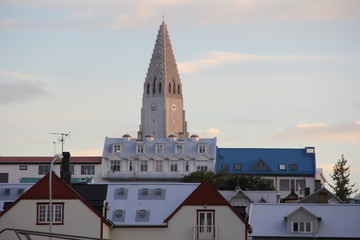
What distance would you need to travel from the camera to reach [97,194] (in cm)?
8925

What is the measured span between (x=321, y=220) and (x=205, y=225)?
35.8 ft

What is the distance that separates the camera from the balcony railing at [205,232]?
85938mm

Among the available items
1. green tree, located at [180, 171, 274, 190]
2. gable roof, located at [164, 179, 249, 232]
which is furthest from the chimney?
green tree, located at [180, 171, 274, 190]

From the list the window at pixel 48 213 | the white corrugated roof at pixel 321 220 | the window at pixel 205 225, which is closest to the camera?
the window at pixel 48 213

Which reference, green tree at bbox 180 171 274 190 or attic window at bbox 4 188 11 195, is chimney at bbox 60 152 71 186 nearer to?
attic window at bbox 4 188 11 195

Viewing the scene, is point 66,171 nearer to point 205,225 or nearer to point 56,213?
point 56,213

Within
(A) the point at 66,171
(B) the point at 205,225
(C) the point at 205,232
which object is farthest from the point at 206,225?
(A) the point at 66,171

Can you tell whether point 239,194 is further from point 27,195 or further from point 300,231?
point 27,195

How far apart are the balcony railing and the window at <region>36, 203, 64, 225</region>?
9.71 meters

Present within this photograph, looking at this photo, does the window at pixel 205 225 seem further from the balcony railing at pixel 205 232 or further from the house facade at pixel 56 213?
the house facade at pixel 56 213

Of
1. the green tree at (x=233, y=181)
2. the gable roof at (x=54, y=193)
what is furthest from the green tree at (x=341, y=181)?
the gable roof at (x=54, y=193)

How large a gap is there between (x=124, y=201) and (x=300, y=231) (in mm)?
13532

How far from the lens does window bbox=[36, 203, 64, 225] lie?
277 ft

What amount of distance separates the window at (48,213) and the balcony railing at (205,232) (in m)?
9.71
